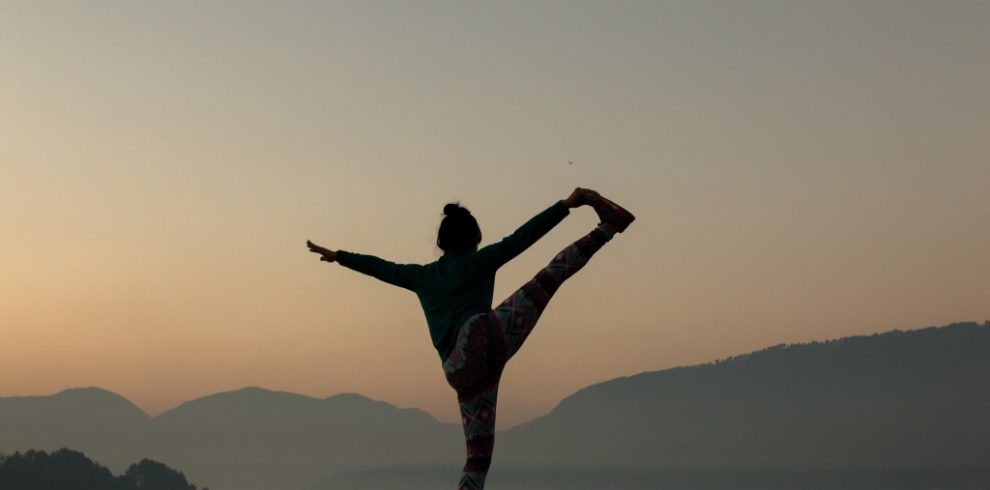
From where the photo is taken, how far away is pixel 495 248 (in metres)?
10.4

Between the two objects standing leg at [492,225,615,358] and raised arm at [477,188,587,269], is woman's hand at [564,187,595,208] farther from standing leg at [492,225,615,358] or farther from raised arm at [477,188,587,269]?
standing leg at [492,225,615,358]

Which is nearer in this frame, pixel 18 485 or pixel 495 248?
pixel 495 248

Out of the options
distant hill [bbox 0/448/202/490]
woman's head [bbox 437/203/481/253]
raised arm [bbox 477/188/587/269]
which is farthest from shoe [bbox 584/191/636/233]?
distant hill [bbox 0/448/202/490]

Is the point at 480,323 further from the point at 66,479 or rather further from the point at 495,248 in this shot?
the point at 66,479

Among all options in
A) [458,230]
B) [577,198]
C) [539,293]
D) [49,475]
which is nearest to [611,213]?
[577,198]

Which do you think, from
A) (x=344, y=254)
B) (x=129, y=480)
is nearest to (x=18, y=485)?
(x=129, y=480)

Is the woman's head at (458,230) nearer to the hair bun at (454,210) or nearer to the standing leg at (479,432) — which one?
the hair bun at (454,210)

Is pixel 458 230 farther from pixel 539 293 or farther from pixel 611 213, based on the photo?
pixel 611 213

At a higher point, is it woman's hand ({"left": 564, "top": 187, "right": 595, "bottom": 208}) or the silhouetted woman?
woman's hand ({"left": 564, "top": 187, "right": 595, "bottom": 208})

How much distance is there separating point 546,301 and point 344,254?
1.97 metres

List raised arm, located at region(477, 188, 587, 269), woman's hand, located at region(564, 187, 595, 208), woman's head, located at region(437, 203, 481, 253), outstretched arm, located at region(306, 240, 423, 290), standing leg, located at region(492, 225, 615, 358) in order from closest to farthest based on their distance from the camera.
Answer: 1. raised arm, located at region(477, 188, 587, 269)
2. woman's hand, located at region(564, 187, 595, 208)
3. standing leg, located at region(492, 225, 615, 358)
4. woman's head, located at region(437, 203, 481, 253)
5. outstretched arm, located at region(306, 240, 423, 290)

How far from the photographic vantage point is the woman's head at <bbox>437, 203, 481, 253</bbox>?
10586mm

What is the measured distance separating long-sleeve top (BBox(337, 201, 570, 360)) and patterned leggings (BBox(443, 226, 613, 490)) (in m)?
0.18

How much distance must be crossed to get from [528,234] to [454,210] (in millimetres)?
774
